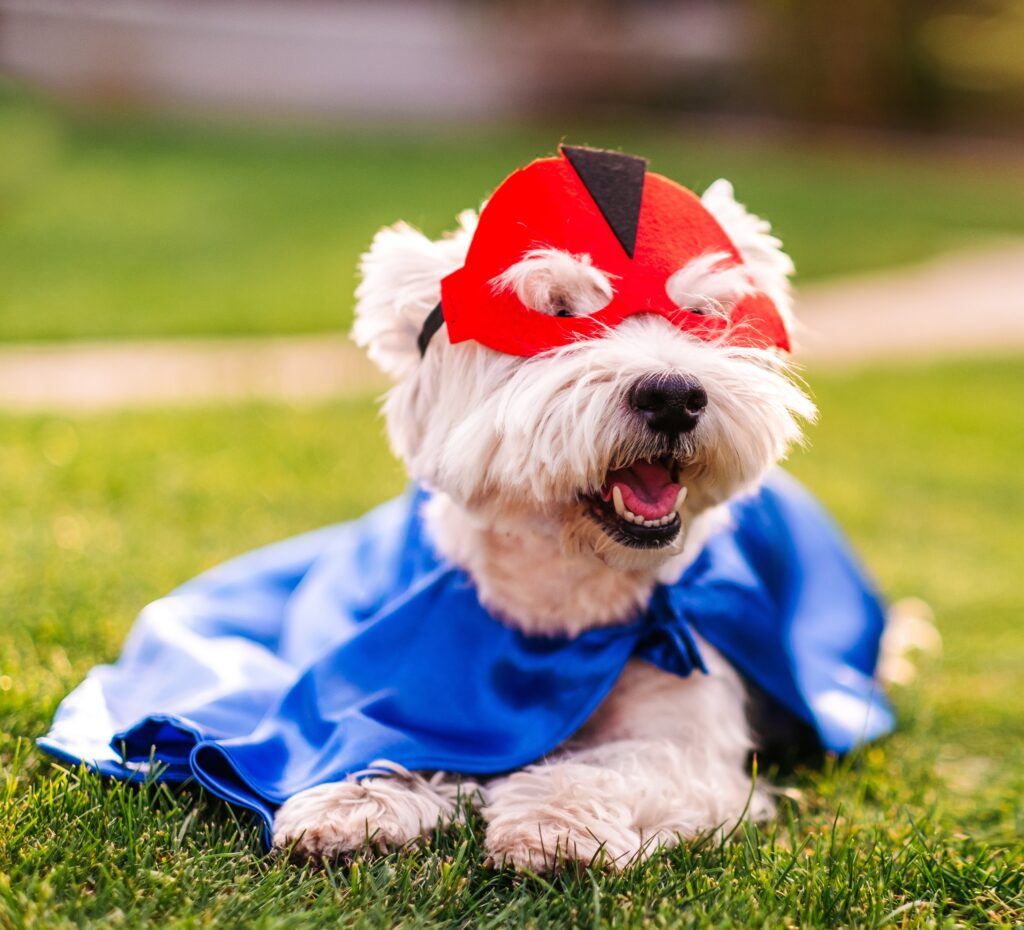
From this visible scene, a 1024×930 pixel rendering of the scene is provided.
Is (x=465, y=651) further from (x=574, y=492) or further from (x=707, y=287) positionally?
(x=707, y=287)

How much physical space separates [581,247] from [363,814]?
1376 mm

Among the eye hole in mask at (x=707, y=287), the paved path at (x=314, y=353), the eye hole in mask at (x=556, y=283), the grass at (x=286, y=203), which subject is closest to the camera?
the eye hole in mask at (x=556, y=283)

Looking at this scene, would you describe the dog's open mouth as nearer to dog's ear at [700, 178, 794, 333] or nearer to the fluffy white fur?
the fluffy white fur

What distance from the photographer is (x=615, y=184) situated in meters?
3.07

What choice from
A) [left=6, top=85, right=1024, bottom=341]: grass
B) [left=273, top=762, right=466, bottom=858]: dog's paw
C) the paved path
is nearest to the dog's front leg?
[left=273, top=762, right=466, bottom=858]: dog's paw

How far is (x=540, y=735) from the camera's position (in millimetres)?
3178

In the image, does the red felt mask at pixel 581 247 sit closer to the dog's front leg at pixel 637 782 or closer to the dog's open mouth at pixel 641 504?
the dog's open mouth at pixel 641 504

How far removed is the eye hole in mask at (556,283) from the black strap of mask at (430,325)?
0.22 m

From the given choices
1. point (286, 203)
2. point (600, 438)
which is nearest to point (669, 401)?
point (600, 438)

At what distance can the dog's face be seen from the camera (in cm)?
282

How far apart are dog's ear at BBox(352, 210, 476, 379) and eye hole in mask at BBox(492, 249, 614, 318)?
0.28 m

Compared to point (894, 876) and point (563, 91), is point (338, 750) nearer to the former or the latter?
point (894, 876)

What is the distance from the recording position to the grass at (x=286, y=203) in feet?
33.5

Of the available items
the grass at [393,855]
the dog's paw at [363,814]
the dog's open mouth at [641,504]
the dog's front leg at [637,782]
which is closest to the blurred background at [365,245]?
the grass at [393,855]
